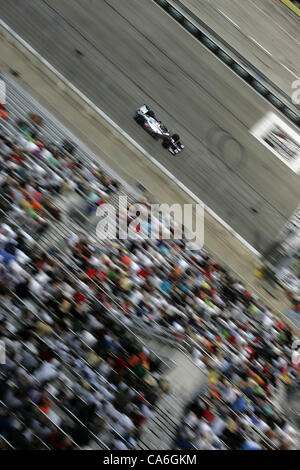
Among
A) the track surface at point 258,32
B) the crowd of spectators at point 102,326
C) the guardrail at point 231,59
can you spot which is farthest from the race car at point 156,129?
the track surface at point 258,32

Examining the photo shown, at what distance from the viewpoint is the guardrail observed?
24.2 m

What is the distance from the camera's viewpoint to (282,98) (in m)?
24.8

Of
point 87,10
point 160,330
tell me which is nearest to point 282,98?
point 87,10

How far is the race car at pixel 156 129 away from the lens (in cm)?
2238

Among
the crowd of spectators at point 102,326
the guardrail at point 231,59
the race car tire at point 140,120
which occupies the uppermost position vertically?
the guardrail at point 231,59

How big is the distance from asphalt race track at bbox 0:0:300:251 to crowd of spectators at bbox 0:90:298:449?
360 centimetres

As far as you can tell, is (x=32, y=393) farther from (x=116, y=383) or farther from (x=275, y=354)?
(x=275, y=354)

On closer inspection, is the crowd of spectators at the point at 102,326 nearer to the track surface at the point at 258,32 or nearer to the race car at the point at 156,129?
the race car at the point at 156,129
